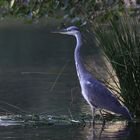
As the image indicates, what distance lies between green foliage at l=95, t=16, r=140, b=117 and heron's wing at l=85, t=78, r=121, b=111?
408 millimetres

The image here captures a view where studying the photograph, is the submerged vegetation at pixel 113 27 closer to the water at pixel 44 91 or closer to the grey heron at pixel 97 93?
the grey heron at pixel 97 93

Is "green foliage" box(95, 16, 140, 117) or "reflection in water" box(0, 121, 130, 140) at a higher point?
"green foliage" box(95, 16, 140, 117)

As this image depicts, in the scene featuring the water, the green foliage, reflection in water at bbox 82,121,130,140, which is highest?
the green foliage

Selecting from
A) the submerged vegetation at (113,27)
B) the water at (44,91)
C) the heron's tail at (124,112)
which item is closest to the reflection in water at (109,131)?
the water at (44,91)

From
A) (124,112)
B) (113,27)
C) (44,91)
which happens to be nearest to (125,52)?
(113,27)

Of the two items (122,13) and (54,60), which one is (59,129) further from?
(54,60)

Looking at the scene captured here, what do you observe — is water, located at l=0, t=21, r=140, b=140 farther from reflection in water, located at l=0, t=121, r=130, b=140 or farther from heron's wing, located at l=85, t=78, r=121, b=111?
heron's wing, located at l=85, t=78, r=121, b=111

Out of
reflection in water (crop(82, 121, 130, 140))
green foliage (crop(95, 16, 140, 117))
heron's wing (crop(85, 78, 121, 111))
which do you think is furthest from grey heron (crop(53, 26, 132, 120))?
green foliage (crop(95, 16, 140, 117))

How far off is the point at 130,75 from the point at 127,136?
1.36 meters

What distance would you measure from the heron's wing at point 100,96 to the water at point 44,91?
0.99 ft

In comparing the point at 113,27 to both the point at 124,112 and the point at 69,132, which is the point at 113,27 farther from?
the point at 69,132

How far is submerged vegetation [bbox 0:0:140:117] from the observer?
33.1ft

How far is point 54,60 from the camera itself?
74.9ft

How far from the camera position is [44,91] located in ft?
47.7
